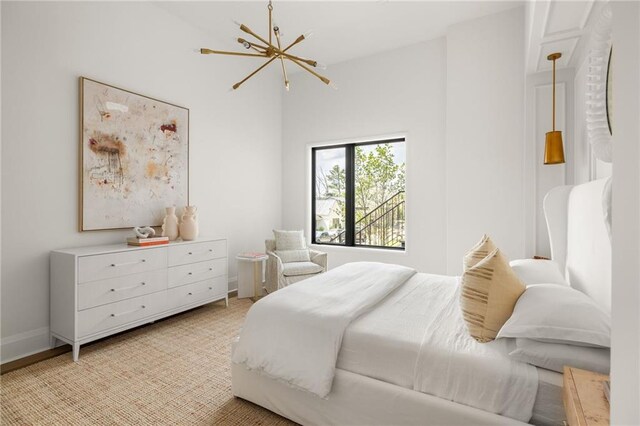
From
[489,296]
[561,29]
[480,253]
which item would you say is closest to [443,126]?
[561,29]

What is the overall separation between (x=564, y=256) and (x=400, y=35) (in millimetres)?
3124

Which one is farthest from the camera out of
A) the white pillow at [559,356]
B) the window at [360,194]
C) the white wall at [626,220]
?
the window at [360,194]

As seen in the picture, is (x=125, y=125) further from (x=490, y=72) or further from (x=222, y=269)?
(x=490, y=72)

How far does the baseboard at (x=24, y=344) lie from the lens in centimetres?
243

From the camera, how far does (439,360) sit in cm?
142

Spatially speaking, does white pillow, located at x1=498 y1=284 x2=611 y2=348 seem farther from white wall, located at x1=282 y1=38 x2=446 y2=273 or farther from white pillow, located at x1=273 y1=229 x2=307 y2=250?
white pillow, located at x1=273 y1=229 x2=307 y2=250

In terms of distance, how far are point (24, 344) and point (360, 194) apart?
3.96 metres

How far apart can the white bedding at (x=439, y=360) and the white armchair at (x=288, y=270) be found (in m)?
2.04

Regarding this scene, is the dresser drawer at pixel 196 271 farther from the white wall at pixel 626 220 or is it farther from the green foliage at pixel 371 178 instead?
the white wall at pixel 626 220

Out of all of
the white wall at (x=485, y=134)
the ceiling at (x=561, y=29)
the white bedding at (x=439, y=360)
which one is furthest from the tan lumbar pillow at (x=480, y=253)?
the white wall at (x=485, y=134)

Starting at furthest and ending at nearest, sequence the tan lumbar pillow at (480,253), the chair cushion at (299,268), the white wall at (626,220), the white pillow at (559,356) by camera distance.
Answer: the chair cushion at (299,268) < the tan lumbar pillow at (480,253) < the white pillow at (559,356) < the white wall at (626,220)

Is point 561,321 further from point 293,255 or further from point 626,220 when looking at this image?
point 293,255

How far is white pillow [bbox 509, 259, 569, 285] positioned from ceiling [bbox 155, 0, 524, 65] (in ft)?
→ 9.34

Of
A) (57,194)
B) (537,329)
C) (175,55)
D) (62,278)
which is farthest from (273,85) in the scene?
(537,329)
